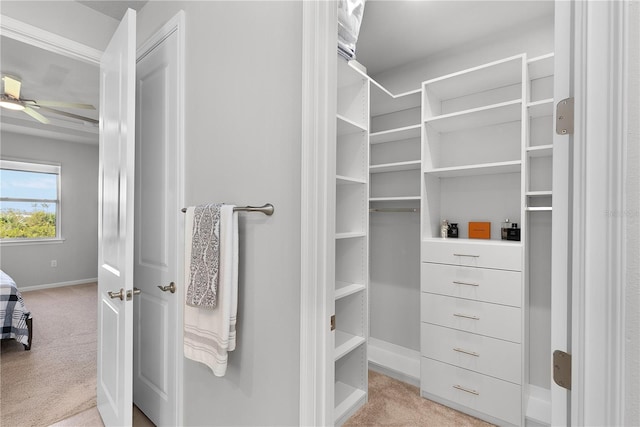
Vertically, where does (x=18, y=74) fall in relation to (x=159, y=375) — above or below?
above

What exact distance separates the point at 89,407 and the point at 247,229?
197 cm

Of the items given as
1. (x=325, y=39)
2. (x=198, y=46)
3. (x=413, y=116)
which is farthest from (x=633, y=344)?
(x=413, y=116)

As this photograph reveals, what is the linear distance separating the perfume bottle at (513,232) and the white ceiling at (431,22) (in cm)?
144

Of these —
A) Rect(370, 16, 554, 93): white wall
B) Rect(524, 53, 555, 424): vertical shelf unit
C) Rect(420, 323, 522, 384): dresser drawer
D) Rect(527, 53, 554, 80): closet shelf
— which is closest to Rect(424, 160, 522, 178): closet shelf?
Rect(524, 53, 555, 424): vertical shelf unit

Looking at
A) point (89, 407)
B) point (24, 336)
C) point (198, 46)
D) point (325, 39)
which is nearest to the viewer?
point (325, 39)

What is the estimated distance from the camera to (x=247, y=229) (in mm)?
1332

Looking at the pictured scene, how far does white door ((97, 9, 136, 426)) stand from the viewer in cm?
146

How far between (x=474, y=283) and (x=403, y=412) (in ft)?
3.24

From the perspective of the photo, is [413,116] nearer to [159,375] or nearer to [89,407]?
[159,375]

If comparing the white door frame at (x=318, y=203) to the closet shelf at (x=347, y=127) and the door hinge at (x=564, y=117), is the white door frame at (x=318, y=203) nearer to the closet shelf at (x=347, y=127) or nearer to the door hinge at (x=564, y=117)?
the door hinge at (x=564, y=117)

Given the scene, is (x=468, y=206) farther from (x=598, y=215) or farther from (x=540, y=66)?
(x=598, y=215)

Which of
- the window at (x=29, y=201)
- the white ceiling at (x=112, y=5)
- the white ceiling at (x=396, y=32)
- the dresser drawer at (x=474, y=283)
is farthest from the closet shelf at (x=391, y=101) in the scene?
the window at (x=29, y=201)

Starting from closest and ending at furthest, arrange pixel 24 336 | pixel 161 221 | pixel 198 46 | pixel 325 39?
pixel 325 39 < pixel 198 46 < pixel 161 221 < pixel 24 336

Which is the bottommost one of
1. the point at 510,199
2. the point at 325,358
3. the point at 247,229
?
the point at 325,358
